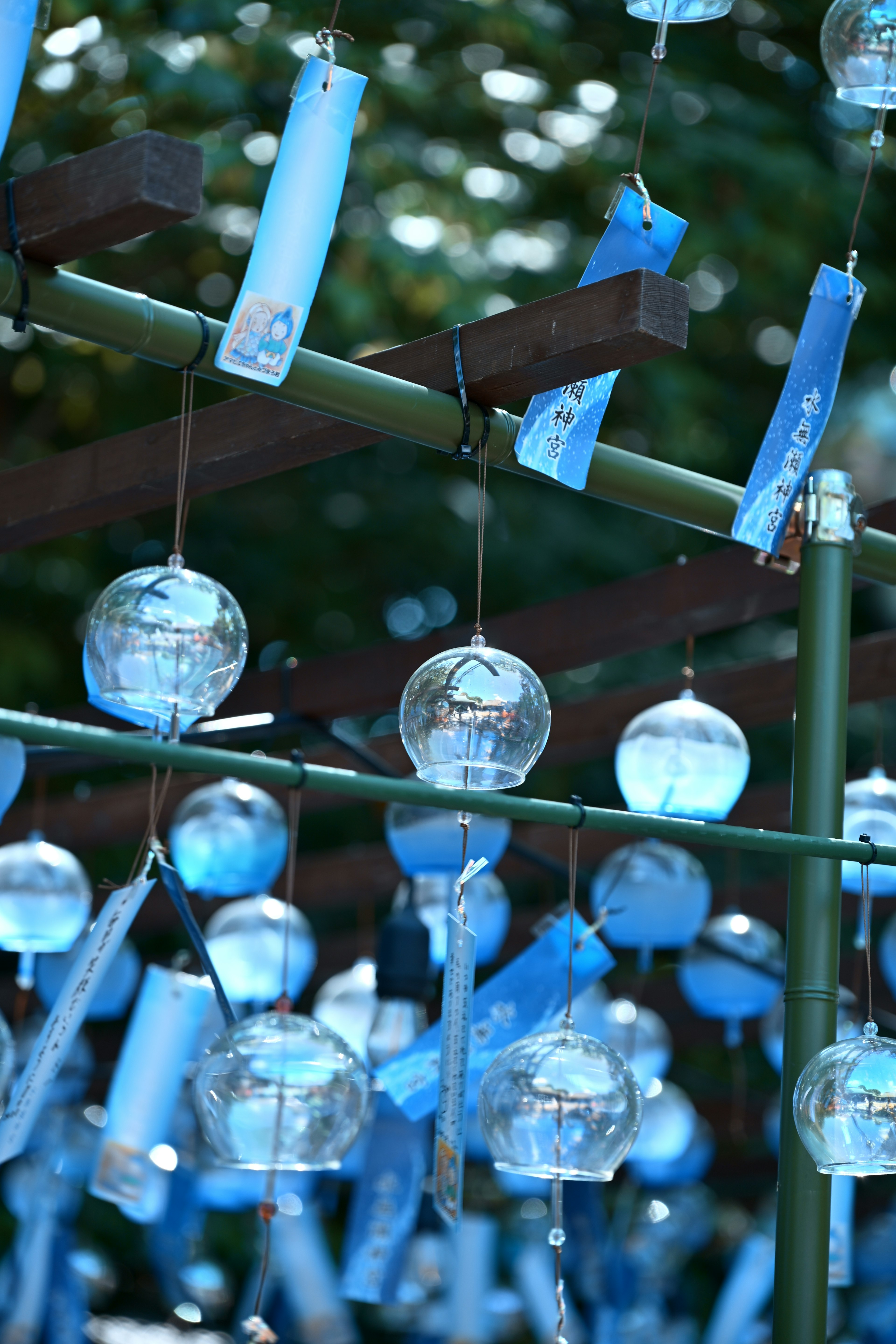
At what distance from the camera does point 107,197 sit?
1.95 meters

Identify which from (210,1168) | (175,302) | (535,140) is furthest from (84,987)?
(535,140)

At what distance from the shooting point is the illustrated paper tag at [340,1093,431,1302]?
11.8 ft

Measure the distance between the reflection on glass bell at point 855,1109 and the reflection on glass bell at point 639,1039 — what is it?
86.9 inches

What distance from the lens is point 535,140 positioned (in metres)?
6.42

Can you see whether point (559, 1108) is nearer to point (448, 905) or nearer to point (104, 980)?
point (448, 905)

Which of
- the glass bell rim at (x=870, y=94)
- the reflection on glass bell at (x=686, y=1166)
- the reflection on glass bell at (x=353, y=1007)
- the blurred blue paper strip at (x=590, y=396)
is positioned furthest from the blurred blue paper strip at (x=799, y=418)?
the reflection on glass bell at (x=686, y=1166)

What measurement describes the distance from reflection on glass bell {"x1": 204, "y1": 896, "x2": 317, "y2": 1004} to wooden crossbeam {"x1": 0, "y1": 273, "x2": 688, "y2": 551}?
126 cm

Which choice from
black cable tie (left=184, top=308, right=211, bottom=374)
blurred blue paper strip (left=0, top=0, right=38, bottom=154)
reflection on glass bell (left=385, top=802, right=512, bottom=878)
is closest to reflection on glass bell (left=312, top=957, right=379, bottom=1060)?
reflection on glass bell (left=385, top=802, right=512, bottom=878)

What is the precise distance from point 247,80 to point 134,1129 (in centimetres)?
347

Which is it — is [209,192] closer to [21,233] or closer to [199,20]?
[199,20]

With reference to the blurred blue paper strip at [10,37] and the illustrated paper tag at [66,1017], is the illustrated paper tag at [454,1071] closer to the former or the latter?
the illustrated paper tag at [66,1017]

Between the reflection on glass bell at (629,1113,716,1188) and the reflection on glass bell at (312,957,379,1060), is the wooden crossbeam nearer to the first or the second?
the reflection on glass bell at (312,957,379,1060)

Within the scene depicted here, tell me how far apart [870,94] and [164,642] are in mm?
1349

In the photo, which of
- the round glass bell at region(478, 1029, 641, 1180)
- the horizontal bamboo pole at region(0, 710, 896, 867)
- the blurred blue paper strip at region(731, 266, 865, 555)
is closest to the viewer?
the horizontal bamboo pole at region(0, 710, 896, 867)
